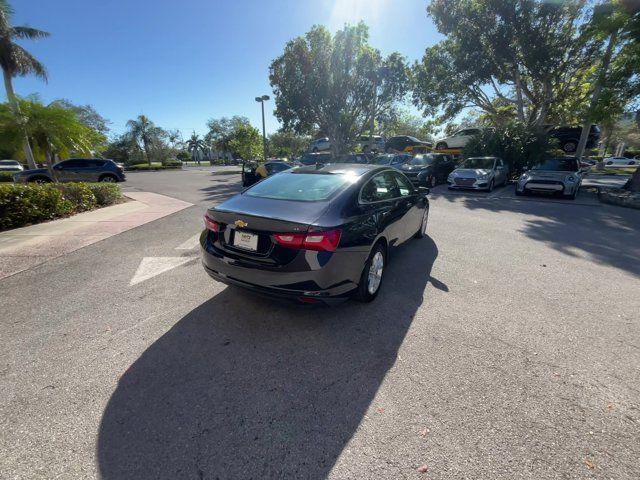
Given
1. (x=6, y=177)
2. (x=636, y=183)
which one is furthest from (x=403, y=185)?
(x=6, y=177)

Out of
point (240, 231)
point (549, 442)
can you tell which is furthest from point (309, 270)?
point (549, 442)

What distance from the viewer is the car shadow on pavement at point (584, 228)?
5.15 m

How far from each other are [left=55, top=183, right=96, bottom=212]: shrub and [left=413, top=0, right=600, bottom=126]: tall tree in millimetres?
20690

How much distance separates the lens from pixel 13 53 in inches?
877

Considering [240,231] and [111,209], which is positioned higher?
[240,231]

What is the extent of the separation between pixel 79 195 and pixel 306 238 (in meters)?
9.25

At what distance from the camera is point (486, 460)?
5.49 ft

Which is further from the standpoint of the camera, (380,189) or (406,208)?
(406,208)

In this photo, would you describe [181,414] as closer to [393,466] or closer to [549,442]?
[393,466]

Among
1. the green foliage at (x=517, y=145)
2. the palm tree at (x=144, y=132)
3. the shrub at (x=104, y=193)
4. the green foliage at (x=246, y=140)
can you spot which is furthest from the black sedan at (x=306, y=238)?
the palm tree at (x=144, y=132)

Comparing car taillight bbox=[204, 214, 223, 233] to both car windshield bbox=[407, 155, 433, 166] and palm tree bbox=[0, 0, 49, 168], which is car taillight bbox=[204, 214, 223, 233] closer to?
car windshield bbox=[407, 155, 433, 166]

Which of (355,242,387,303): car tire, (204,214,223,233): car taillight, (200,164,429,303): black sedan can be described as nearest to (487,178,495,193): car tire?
(200,164,429,303): black sedan

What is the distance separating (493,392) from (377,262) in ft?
5.40

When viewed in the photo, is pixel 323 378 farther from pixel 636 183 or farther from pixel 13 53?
pixel 13 53
